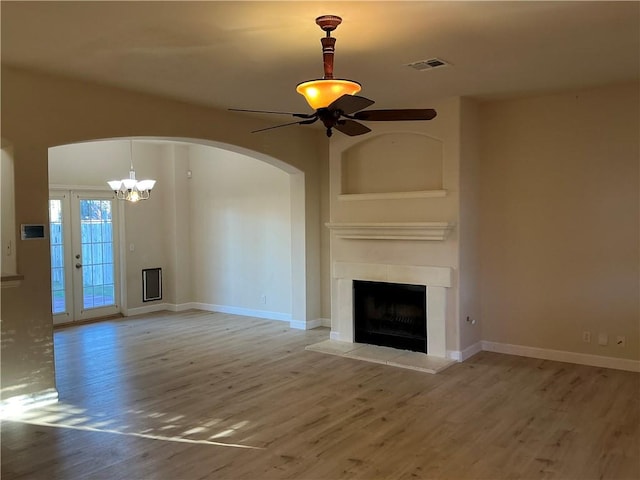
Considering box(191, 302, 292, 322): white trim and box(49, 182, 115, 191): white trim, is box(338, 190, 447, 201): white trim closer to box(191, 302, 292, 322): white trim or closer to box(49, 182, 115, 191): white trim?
box(191, 302, 292, 322): white trim

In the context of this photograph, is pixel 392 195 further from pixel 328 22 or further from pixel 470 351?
pixel 328 22

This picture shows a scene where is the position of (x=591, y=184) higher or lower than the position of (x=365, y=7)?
lower

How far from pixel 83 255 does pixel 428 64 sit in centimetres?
632

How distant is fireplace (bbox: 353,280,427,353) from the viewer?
604 cm

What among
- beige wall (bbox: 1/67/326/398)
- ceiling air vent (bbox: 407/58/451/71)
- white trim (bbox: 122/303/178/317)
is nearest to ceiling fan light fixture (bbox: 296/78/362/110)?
ceiling air vent (bbox: 407/58/451/71)

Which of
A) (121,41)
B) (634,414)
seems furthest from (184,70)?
(634,414)

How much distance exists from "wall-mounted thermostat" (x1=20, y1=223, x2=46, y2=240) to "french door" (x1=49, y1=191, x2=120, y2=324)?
3420 mm

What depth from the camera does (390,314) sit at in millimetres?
6363

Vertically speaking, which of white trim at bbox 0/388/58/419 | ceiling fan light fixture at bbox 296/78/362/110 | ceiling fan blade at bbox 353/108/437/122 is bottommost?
white trim at bbox 0/388/58/419

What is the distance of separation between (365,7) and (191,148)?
663 centimetres

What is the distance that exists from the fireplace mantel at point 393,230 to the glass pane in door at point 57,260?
4.32m

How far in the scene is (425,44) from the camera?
3799mm

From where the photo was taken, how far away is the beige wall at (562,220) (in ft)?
17.2

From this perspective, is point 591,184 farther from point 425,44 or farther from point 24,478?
point 24,478
